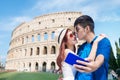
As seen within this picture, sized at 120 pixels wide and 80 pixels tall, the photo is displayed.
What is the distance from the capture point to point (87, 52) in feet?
8.43

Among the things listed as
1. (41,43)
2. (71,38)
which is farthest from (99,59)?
(41,43)

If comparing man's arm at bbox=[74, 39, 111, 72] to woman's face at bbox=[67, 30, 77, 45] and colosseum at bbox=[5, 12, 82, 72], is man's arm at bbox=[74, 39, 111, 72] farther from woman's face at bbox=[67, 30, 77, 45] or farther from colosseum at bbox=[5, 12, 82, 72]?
colosseum at bbox=[5, 12, 82, 72]

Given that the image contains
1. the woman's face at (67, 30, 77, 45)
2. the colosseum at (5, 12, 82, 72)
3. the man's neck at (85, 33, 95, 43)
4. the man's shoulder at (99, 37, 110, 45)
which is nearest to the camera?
the man's shoulder at (99, 37, 110, 45)

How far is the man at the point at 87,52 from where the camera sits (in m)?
2.22

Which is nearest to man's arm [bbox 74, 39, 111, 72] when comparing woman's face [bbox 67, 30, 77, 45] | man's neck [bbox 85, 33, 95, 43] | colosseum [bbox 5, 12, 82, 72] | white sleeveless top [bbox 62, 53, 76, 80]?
man's neck [bbox 85, 33, 95, 43]

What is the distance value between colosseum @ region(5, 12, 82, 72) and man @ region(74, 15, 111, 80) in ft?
145

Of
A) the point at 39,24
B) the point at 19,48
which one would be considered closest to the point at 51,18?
the point at 39,24

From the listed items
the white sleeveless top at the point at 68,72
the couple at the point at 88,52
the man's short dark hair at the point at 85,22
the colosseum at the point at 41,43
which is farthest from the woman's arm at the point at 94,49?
the colosseum at the point at 41,43

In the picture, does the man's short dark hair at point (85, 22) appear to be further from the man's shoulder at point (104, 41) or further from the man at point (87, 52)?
the man's shoulder at point (104, 41)

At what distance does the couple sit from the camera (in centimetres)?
224

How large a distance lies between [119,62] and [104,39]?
48.9 ft

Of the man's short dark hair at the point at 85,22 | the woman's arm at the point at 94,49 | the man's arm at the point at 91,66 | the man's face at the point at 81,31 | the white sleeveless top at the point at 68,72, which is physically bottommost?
the white sleeveless top at the point at 68,72

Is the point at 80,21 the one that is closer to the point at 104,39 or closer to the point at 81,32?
the point at 81,32

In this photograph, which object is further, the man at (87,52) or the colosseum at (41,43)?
the colosseum at (41,43)
